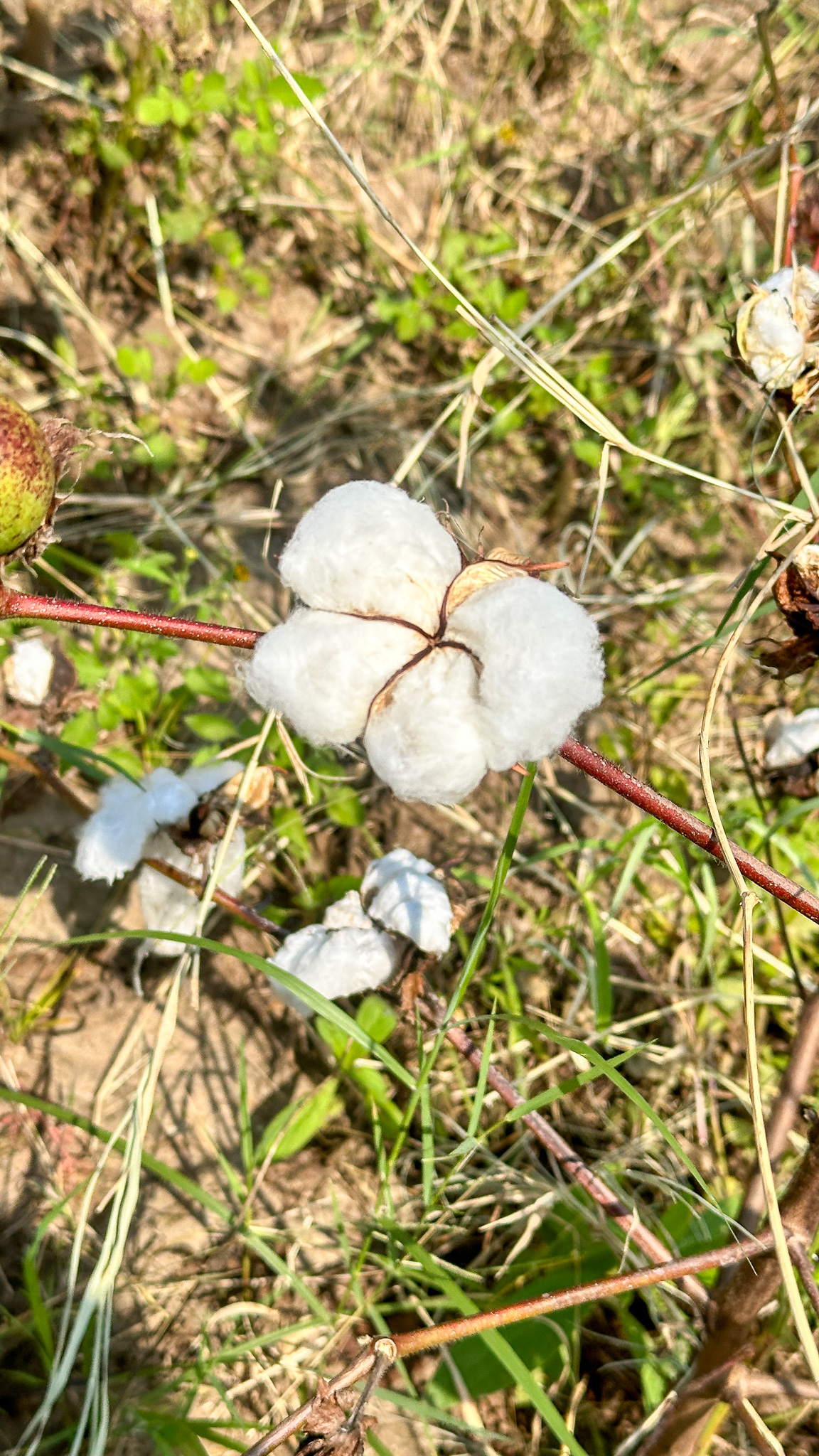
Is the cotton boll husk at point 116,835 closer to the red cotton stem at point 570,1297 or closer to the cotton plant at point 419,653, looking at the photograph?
the cotton plant at point 419,653

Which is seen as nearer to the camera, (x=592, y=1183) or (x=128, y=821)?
(x=592, y=1183)

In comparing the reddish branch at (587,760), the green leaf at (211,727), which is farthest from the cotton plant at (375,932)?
the reddish branch at (587,760)

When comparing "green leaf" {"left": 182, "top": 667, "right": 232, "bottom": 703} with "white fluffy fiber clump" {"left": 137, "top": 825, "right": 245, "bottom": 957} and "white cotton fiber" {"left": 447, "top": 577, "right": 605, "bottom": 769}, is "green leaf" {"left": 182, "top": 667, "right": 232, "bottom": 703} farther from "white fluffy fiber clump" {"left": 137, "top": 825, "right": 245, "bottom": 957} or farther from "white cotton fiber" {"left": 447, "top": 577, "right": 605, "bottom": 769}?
"white cotton fiber" {"left": 447, "top": 577, "right": 605, "bottom": 769}

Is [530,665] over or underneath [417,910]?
over

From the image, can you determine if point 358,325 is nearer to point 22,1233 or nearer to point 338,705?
point 338,705

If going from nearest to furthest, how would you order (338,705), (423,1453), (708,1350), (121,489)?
(338,705)
(708,1350)
(423,1453)
(121,489)

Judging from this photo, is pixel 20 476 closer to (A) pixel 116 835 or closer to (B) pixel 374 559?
(B) pixel 374 559

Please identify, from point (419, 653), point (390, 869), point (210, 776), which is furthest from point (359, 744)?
point (419, 653)

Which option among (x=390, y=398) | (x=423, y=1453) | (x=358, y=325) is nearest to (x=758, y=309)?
(x=390, y=398)
